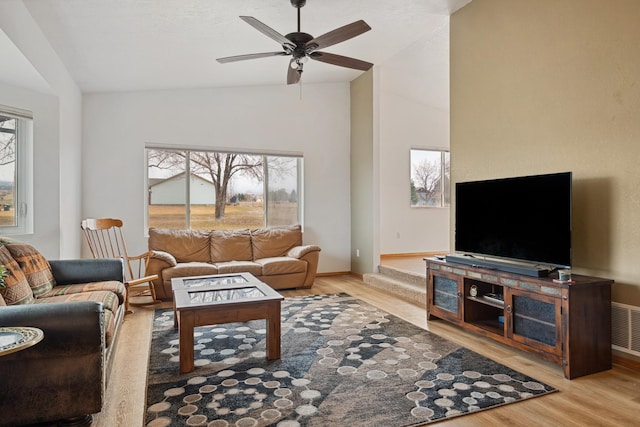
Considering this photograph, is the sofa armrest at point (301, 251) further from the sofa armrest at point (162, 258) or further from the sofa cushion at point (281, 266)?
the sofa armrest at point (162, 258)

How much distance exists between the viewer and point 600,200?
299cm

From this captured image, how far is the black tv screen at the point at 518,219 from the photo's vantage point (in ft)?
9.60

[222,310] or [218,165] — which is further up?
[218,165]

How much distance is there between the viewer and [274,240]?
5.86m

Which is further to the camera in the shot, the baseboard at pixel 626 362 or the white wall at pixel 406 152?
the white wall at pixel 406 152

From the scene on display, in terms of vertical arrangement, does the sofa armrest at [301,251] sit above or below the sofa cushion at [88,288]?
above

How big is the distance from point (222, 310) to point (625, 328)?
2906 mm

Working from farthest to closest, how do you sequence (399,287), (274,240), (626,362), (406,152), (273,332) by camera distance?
(406,152) → (274,240) → (399,287) → (273,332) → (626,362)

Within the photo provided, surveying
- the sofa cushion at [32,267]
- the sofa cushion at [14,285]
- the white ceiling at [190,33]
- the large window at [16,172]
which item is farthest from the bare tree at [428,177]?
the sofa cushion at [14,285]

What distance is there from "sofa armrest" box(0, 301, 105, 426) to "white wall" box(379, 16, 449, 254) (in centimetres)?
578

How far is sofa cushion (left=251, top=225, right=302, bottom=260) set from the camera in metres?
5.77

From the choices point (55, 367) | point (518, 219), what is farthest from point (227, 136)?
point (55, 367)

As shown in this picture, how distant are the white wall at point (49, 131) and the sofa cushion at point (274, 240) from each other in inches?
91.6

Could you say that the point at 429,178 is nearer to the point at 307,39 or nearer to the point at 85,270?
the point at 307,39
